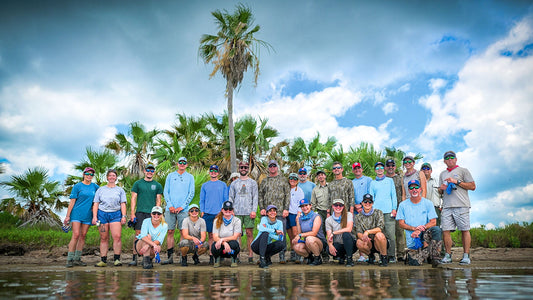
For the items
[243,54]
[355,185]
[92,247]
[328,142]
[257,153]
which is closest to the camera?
[355,185]

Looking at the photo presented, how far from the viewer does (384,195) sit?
27.1 feet

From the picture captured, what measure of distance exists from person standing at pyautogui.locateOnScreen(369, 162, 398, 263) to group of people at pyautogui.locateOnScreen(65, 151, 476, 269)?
2 centimetres

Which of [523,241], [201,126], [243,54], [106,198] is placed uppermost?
[243,54]

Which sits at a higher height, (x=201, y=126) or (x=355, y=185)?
(x=201, y=126)

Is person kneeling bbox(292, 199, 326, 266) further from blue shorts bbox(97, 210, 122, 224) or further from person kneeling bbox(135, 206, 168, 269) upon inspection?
blue shorts bbox(97, 210, 122, 224)

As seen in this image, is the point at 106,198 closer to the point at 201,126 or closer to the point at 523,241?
the point at 523,241

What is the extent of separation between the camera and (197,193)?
1290 cm

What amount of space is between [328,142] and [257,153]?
15.2 feet

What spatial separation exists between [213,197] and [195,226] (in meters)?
0.72

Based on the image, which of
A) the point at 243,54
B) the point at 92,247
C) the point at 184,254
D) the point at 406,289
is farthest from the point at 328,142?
the point at 406,289

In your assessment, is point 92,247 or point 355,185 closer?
point 355,185

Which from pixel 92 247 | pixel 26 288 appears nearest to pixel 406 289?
pixel 26 288

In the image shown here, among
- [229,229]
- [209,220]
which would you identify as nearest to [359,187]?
[229,229]

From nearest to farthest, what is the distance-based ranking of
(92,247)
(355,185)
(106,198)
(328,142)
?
(106,198) → (355,185) → (92,247) → (328,142)
